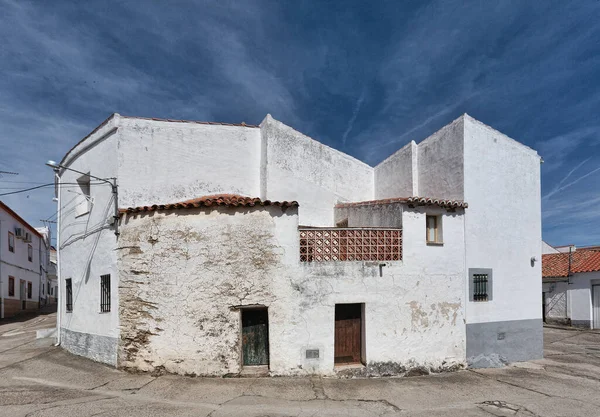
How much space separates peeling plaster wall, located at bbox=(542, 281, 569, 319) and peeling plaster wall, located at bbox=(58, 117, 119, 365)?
20.4m

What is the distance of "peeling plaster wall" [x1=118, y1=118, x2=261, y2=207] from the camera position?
892 centimetres

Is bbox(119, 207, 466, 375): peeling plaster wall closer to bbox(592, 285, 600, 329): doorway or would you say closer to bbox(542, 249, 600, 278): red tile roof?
bbox(592, 285, 600, 329): doorway

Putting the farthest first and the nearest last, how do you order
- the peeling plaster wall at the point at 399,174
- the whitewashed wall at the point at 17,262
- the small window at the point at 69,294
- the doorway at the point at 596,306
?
the whitewashed wall at the point at 17,262, the doorway at the point at 596,306, the peeling plaster wall at the point at 399,174, the small window at the point at 69,294

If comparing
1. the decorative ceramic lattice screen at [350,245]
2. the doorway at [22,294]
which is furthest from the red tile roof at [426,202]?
the doorway at [22,294]

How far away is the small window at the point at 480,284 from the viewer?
924cm

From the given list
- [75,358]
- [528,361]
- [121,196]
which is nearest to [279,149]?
[121,196]

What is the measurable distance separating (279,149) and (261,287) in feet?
15.7

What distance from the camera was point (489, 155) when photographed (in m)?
9.91

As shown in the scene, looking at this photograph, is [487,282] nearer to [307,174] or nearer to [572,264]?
[307,174]

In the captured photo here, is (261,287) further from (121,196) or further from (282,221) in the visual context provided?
(121,196)

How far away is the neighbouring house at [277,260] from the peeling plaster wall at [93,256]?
0.06 m

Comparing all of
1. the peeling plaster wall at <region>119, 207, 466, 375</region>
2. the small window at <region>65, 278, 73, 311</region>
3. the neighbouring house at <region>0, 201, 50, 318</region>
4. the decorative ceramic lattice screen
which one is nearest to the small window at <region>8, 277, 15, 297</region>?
the neighbouring house at <region>0, 201, 50, 318</region>

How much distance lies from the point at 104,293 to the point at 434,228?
28.2 feet

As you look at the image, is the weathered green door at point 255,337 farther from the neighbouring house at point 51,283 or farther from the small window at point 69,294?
the neighbouring house at point 51,283
